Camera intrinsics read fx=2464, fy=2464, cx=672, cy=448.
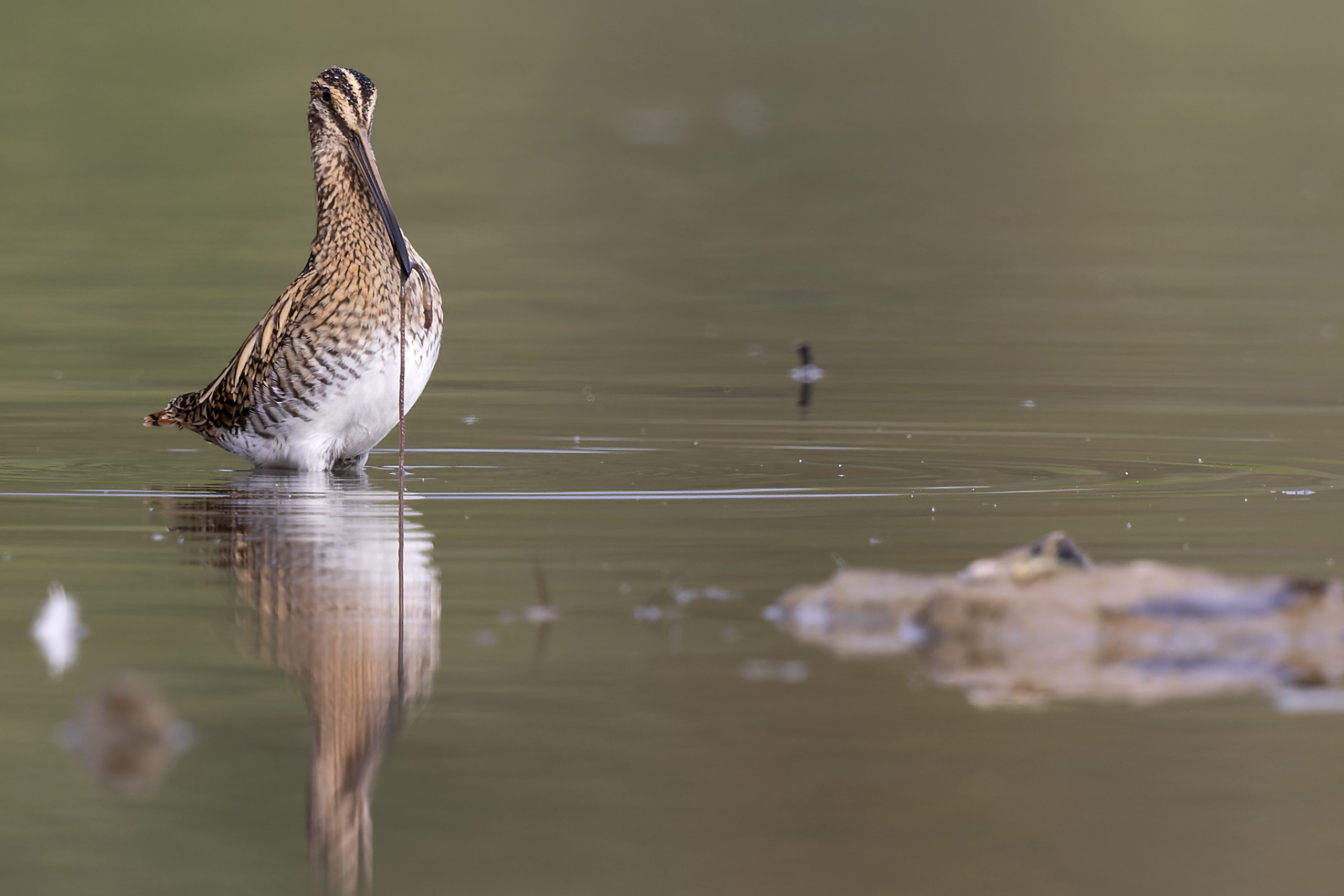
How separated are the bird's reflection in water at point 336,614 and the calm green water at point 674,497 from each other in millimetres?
25

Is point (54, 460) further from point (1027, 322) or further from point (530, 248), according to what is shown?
point (530, 248)

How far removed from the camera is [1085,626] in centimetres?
550

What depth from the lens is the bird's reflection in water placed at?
4.39 m

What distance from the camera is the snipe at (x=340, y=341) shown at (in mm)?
8656

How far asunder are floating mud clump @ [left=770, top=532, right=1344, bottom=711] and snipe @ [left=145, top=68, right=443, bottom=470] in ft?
10.4

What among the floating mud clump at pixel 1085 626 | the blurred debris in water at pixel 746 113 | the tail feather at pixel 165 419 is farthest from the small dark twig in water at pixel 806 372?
the blurred debris in water at pixel 746 113

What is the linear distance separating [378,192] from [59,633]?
11.0ft

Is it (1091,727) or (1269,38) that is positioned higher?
(1269,38)

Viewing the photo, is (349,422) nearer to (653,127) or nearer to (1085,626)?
(1085,626)

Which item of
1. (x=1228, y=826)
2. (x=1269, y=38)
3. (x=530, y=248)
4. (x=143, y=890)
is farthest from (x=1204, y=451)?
(x=1269, y=38)

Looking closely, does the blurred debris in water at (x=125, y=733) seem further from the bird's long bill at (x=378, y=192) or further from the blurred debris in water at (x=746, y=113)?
the blurred debris in water at (x=746, y=113)

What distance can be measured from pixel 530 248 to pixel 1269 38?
1016 inches

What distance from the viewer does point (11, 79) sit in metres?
31.0

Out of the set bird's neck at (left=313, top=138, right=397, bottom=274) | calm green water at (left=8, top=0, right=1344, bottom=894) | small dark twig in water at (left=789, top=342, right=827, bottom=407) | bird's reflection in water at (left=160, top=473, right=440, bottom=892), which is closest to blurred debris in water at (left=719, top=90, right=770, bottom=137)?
calm green water at (left=8, top=0, right=1344, bottom=894)
